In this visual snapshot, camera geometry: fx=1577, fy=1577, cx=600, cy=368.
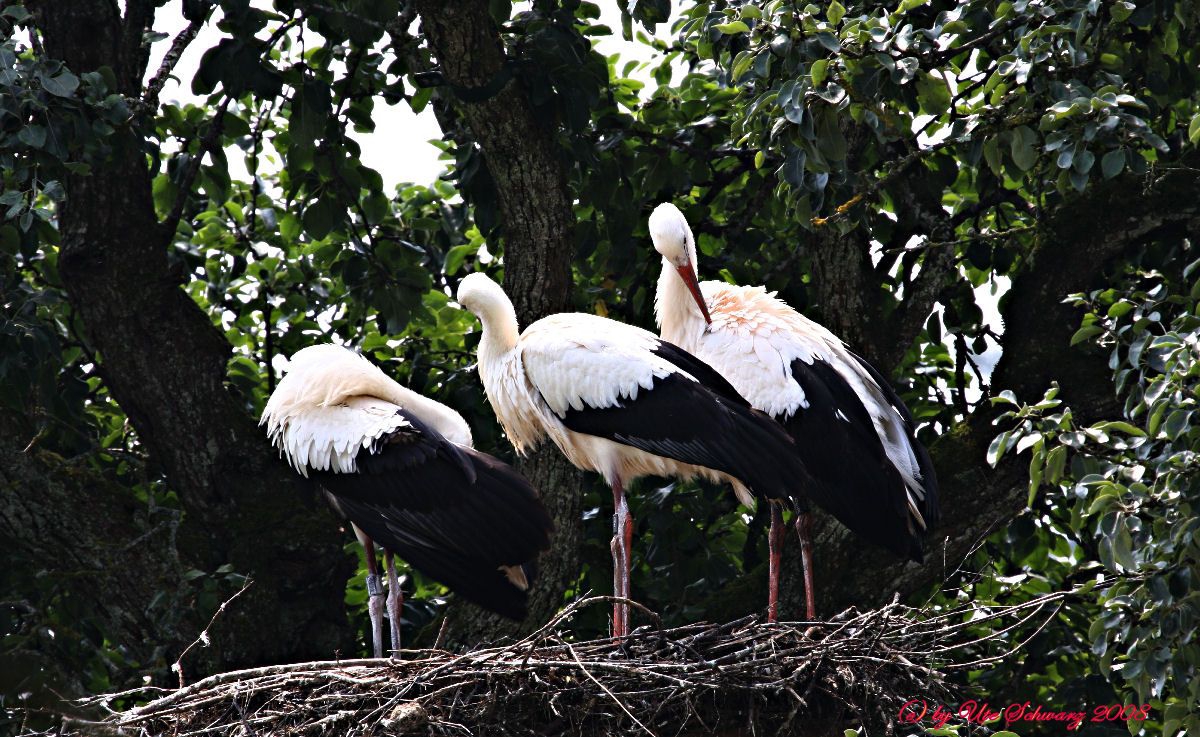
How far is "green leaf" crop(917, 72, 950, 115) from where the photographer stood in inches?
221

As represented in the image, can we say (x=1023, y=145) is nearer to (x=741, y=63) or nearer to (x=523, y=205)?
(x=741, y=63)

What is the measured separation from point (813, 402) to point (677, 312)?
0.83 m

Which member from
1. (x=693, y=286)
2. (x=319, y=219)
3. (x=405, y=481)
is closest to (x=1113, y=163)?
(x=693, y=286)

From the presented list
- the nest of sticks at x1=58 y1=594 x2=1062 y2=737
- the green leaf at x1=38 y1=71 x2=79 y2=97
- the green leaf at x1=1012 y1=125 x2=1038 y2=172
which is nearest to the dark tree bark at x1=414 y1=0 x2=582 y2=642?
the nest of sticks at x1=58 y1=594 x2=1062 y2=737

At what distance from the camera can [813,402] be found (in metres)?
6.39

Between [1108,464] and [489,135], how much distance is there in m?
3.07

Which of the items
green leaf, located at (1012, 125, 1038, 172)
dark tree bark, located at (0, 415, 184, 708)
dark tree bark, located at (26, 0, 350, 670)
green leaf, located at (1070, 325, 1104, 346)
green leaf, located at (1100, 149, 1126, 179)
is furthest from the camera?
dark tree bark, located at (26, 0, 350, 670)

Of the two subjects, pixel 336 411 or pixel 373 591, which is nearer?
pixel 336 411

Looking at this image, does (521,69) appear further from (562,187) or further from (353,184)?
(353,184)

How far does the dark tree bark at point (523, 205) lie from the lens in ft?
22.0

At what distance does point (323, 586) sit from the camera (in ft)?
23.7

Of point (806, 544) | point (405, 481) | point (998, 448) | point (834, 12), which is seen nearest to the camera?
point (998, 448)

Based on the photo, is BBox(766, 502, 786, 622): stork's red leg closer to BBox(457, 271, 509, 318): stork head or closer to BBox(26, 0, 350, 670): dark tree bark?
BBox(457, 271, 509, 318): stork head
